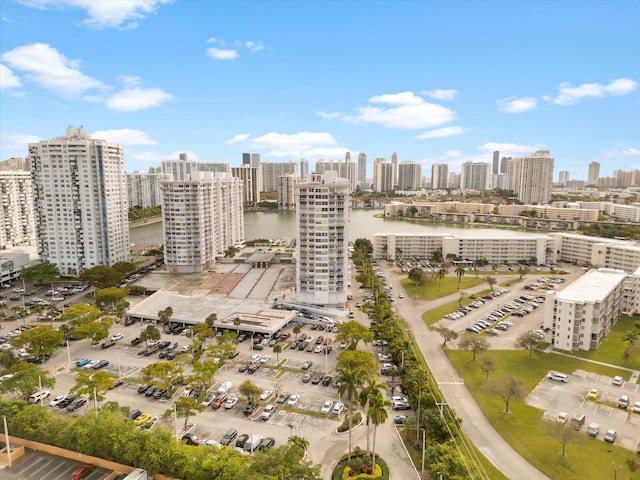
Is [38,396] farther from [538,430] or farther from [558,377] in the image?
[558,377]

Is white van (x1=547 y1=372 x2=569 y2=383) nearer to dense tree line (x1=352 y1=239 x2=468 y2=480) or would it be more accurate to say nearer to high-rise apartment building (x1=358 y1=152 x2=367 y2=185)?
dense tree line (x1=352 y1=239 x2=468 y2=480)

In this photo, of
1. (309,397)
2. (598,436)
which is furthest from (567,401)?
(309,397)

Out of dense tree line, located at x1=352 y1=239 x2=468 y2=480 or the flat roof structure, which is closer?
dense tree line, located at x1=352 y1=239 x2=468 y2=480

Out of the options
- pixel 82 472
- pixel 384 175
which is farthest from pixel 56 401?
pixel 384 175

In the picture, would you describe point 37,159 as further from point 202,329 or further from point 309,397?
point 309,397

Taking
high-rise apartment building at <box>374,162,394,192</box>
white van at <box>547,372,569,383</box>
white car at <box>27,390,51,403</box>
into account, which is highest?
high-rise apartment building at <box>374,162,394,192</box>

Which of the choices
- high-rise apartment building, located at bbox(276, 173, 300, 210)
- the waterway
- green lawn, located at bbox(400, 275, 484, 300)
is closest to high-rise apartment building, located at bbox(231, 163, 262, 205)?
high-rise apartment building, located at bbox(276, 173, 300, 210)
